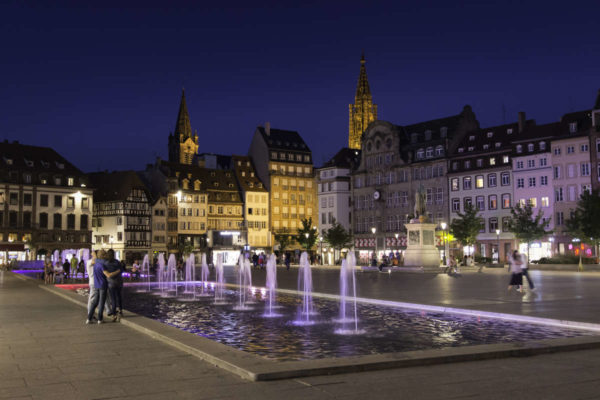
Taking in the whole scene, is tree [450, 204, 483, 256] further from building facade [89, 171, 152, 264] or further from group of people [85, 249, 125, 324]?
group of people [85, 249, 125, 324]

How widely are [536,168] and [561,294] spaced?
57.2m

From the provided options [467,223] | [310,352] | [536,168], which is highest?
[536,168]

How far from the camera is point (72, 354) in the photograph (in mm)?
11188

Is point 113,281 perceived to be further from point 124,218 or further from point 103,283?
point 124,218

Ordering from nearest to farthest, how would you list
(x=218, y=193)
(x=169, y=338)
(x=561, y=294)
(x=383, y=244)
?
(x=169, y=338)
(x=561, y=294)
(x=383, y=244)
(x=218, y=193)

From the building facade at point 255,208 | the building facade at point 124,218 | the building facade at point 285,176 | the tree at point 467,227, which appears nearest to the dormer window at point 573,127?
the tree at point 467,227

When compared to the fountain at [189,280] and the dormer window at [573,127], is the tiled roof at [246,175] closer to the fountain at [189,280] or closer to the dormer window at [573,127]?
the dormer window at [573,127]

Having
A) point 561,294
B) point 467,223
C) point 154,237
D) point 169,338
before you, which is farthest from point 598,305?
point 154,237

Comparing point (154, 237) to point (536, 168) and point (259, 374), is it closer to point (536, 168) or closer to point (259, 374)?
point (536, 168)

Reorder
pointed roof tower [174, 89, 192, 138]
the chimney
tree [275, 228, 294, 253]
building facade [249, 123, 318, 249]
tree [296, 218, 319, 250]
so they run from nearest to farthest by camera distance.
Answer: the chimney, tree [296, 218, 319, 250], tree [275, 228, 294, 253], building facade [249, 123, 318, 249], pointed roof tower [174, 89, 192, 138]

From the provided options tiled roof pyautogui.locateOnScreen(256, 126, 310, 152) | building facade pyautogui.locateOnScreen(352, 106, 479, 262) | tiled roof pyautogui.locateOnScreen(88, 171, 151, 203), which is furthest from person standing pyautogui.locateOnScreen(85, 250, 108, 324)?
tiled roof pyautogui.locateOnScreen(256, 126, 310, 152)

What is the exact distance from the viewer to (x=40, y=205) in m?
91.5

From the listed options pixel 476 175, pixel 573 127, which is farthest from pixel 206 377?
pixel 476 175

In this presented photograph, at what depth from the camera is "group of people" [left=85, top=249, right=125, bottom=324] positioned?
52.5 ft
